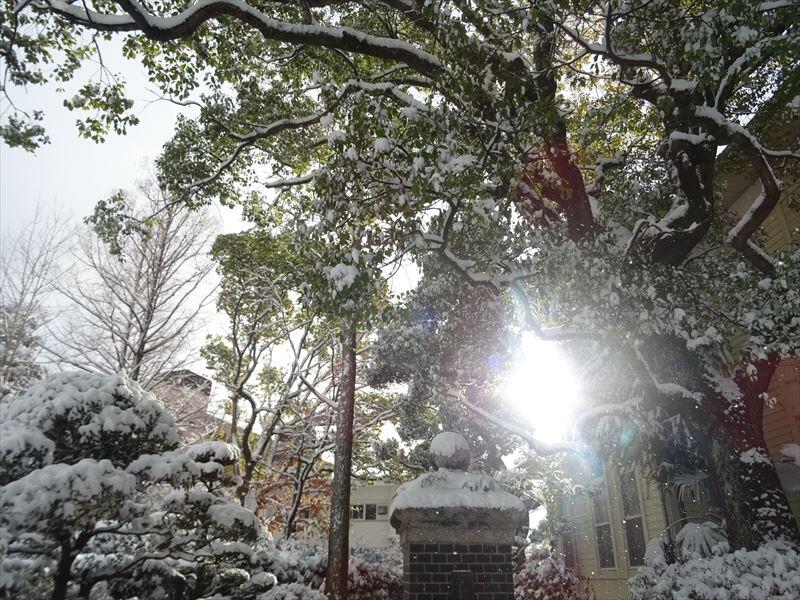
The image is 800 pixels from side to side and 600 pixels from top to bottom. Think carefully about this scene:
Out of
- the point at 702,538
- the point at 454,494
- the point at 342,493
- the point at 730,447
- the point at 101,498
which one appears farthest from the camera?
the point at 342,493

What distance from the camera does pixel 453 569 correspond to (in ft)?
12.2

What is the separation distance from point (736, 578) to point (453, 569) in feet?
12.6

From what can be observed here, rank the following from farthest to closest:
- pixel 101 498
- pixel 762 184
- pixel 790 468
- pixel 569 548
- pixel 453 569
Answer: pixel 569 548 → pixel 790 468 → pixel 762 184 → pixel 101 498 → pixel 453 569

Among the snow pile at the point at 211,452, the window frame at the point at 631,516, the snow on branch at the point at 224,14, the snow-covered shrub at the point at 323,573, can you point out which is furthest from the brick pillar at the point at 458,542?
the window frame at the point at 631,516

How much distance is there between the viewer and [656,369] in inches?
288

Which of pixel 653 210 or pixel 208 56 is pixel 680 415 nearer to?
pixel 653 210

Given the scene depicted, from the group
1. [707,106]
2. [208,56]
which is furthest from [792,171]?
[208,56]

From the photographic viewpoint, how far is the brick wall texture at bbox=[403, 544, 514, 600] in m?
3.66

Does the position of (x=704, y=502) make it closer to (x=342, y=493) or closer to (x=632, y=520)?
(x=632, y=520)

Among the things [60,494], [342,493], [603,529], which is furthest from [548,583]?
[60,494]

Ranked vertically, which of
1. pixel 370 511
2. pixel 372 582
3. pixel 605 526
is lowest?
pixel 372 582

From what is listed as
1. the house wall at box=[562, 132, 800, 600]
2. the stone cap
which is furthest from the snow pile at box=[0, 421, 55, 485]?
the house wall at box=[562, 132, 800, 600]

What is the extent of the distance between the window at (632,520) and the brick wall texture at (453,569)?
10387mm

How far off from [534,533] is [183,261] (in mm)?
18074
